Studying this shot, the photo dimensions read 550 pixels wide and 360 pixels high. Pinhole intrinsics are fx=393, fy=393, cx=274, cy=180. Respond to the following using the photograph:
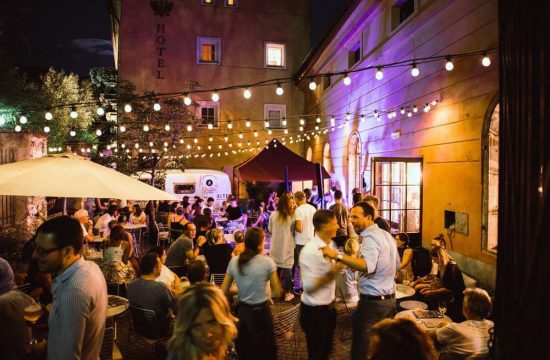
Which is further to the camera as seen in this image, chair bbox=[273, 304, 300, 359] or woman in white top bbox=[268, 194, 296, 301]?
woman in white top bbox=[268, 194, 296, 301]

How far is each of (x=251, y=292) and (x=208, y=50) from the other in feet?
65.3

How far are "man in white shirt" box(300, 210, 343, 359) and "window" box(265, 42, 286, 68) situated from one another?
19.8m

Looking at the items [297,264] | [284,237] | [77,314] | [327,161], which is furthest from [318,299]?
[327,161]

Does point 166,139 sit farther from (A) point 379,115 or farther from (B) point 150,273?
(B) point 150,273

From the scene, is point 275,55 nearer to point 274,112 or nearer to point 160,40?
point 274,112

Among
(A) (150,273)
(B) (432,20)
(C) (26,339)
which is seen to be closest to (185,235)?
(A) (150,273)

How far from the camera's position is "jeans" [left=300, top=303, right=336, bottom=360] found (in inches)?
142

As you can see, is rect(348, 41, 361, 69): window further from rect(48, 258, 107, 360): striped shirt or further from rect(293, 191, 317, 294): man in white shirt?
rect(48, 258, 107, 360): striped shirt

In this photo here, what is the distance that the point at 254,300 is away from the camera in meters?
3.70

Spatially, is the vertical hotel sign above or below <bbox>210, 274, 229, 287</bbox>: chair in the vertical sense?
above

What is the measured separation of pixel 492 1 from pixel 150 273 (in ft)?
23.4

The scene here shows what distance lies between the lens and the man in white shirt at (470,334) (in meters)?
3.43

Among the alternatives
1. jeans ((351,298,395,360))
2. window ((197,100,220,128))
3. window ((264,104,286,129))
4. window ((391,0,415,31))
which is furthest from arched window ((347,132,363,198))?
jeans ((351,298,395,360))

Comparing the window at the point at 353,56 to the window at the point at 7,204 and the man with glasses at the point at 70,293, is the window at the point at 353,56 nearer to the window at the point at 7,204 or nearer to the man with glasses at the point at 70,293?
→ the window at the point at 7,204
